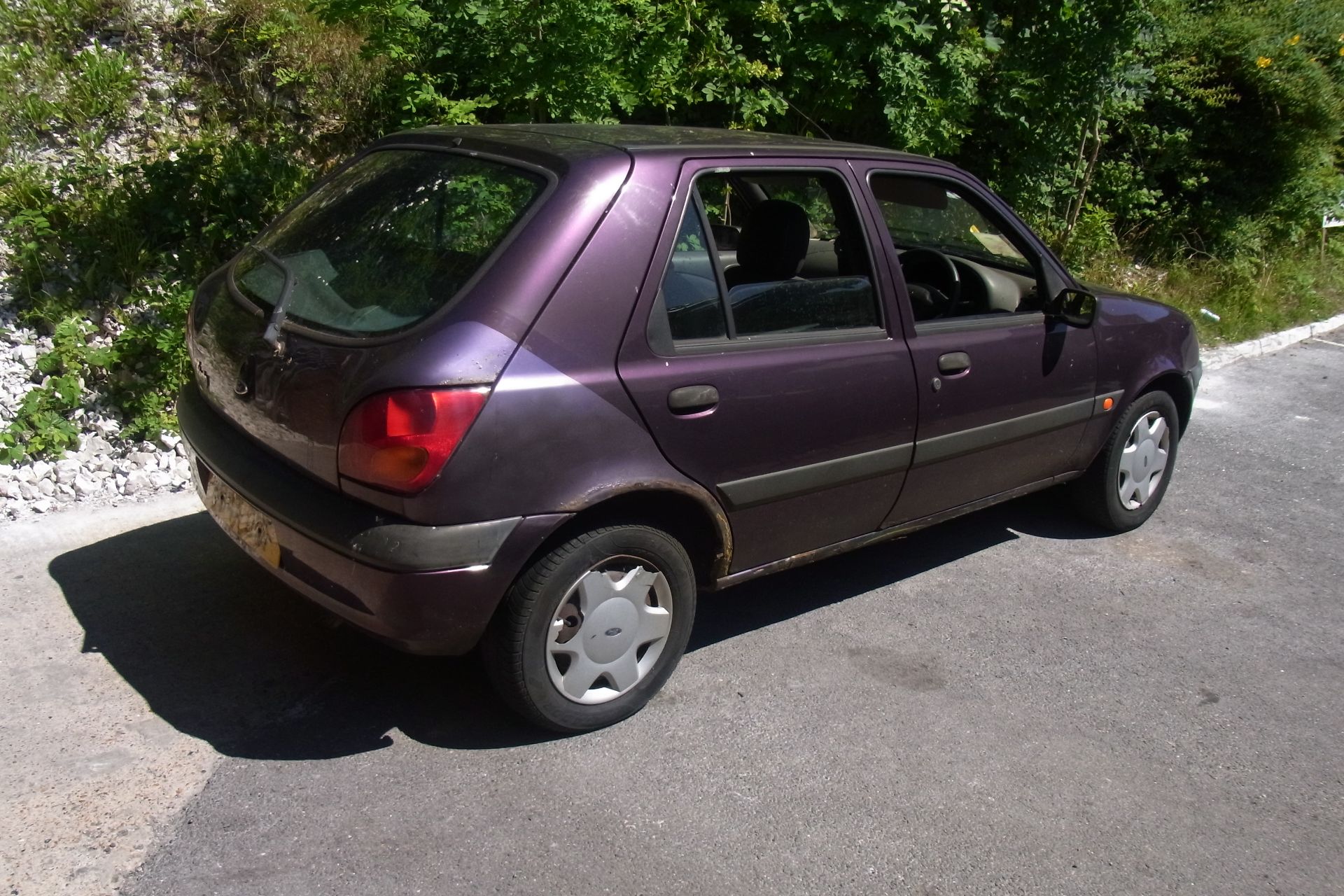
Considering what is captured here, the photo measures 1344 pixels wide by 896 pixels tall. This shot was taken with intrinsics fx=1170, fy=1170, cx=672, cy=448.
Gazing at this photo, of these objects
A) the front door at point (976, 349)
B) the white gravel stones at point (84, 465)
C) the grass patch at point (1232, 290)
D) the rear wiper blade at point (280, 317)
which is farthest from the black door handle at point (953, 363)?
the grass patch at point (1232, 290)

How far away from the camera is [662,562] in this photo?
3469 millimetres

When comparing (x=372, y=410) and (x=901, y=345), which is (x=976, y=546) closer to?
(x=901, y=345)

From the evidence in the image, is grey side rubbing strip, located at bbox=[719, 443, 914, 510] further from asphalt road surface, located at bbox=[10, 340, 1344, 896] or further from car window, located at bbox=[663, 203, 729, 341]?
asphalt road surface, located at bbox=[10, 340, 1344, 896]

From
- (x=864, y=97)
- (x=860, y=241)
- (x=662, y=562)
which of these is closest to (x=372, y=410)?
(x=662, y=562)

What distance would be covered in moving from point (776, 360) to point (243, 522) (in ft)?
5.46

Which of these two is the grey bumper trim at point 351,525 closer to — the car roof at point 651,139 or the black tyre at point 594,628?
the black tyre at point 594,628

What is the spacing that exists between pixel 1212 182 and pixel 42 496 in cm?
932

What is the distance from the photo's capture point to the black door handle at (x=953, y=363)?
4.09 m

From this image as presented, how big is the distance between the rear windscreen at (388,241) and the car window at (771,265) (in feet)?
1.74

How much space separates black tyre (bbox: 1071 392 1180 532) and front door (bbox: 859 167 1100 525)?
1.04 ft

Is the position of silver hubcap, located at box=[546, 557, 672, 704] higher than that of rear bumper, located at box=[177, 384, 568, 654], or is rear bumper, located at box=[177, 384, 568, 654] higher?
rear bumper, located at box=[177, 384, 568, 654]

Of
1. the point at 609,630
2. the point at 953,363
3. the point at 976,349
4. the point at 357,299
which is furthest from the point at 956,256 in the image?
the point at 357,299

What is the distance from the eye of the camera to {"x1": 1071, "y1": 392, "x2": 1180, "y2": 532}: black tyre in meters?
5.10

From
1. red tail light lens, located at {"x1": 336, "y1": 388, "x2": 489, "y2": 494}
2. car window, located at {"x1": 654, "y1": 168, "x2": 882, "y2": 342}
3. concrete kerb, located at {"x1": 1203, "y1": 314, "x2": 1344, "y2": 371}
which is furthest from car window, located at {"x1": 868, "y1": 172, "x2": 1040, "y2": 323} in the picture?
concrete kerb, located at {"x1": 1203, "y1": 314, "x2": 1344, "y2": 371}
